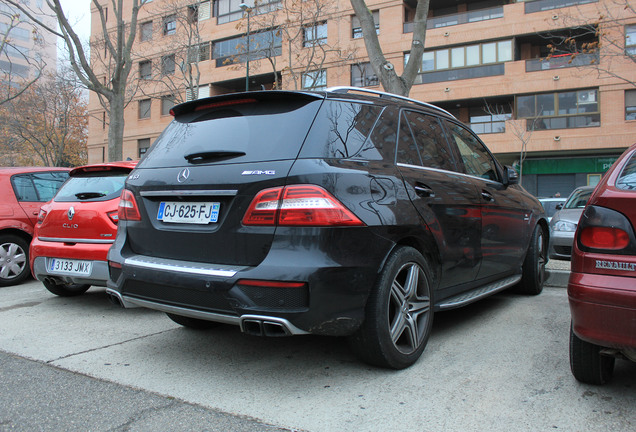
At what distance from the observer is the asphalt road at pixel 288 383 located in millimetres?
2439

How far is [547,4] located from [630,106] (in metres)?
6.92

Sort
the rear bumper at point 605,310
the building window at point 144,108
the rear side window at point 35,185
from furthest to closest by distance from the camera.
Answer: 1. the building window at point 144,108
2. the rear side window at point 35,185
3. the rear bumper at point 605,310

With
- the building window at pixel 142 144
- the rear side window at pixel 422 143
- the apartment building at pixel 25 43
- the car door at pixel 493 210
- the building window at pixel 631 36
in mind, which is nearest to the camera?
the rear side window at pixel 422 143

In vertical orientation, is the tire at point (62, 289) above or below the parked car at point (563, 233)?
below

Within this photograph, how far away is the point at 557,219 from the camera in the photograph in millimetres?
8406

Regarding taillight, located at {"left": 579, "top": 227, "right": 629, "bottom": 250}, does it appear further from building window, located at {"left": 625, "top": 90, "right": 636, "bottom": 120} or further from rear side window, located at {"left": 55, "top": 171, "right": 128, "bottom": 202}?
building window, located at {"left": 625, "top": 90, "right": 636, "bottom": 120}

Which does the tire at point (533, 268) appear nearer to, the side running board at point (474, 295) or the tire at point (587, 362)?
the side running board at point (474, 295)

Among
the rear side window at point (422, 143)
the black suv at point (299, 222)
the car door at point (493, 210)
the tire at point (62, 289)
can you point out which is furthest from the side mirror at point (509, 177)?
the tire at point (62, 289)

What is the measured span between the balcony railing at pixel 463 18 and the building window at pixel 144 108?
20647 mm

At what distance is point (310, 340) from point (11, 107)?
35.9 metres

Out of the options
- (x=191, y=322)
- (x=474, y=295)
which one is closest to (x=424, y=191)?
(x=474, y=295)

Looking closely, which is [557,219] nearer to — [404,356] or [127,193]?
[404,356]

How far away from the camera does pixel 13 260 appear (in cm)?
667

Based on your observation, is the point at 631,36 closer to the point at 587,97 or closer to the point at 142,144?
the point at 587,97
